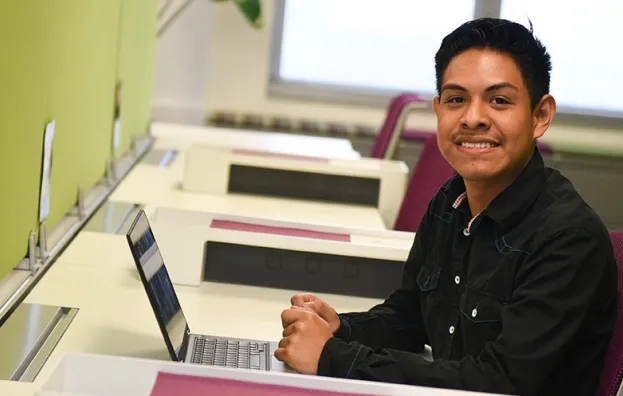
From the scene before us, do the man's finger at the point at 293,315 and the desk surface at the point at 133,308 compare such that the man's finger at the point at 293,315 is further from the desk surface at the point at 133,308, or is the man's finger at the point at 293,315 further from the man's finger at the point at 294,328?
the desk surface at the point at 133,308

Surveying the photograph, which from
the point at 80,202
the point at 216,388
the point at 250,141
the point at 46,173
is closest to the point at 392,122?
the point at 250,141

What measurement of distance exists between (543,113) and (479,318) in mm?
329

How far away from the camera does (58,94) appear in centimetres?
205

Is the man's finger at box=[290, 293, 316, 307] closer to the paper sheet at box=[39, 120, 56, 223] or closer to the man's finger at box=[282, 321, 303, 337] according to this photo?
the man's finger at box=[282, 321, 303, 337]

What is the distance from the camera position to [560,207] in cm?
139

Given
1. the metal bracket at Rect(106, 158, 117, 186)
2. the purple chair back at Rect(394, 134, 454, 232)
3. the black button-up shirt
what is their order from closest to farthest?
the black button-up shirt → the purple chair back at Rect(394, 134, 454, 232) → the metal bracket at Rect(106, 158, 117, 186)

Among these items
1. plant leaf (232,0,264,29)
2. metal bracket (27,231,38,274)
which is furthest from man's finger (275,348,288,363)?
plant leaf (232,0,264,29)

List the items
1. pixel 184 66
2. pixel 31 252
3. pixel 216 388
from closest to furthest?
pixel 216 388
pixel 31 252
pixel 184 66

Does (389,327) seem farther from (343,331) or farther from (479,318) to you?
(479,318)

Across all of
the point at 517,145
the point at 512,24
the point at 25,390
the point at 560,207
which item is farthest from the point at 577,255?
the point at 25,390

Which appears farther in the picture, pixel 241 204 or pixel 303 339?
pixel 241 204

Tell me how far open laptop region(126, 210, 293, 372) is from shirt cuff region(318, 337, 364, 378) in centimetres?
9

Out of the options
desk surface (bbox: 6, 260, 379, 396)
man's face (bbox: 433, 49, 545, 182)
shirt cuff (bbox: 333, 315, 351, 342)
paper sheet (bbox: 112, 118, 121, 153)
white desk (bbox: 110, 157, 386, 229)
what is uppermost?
man's face (bbox: 433, 49, 545, 182)

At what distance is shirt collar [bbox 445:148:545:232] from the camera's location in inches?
56.5
